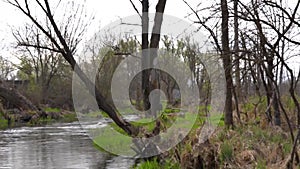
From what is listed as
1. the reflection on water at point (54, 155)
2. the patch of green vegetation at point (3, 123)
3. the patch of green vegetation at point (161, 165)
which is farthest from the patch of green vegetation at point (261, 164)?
the patch of green vegetation at point (3, 123)

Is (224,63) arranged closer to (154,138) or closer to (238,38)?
(238,38)

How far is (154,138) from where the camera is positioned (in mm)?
10570

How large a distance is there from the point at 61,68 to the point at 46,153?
27998 mm

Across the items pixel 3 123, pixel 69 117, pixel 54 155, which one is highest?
pixel 69 117

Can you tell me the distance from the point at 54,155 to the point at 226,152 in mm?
6755

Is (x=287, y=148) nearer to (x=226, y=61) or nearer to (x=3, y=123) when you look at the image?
(x=226, y=61)

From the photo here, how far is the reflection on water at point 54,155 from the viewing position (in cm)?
1115

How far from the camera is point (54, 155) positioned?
13062 mm

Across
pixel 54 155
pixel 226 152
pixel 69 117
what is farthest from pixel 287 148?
pixel 69 117

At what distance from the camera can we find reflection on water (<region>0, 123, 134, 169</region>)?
11.1m

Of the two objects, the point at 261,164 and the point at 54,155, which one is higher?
the point at 261,164

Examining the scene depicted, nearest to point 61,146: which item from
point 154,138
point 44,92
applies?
point 154,138

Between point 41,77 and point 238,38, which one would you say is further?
point 41,77

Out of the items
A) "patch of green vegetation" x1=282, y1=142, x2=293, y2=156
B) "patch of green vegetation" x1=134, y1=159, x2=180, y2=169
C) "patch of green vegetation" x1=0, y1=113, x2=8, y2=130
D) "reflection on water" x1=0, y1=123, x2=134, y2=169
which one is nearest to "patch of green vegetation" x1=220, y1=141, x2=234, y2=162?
"patch of green vegetation" x1=282, y1=142, x2=293, y2=156
